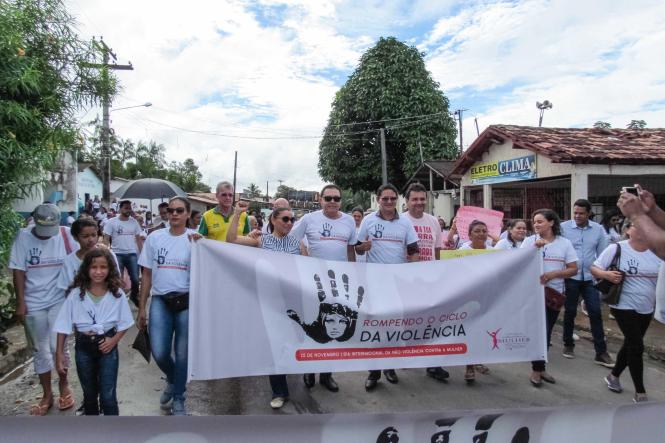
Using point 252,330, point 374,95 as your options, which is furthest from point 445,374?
point 374,95

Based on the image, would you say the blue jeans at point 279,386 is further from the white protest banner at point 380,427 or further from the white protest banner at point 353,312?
the white protest banner at point 380,427

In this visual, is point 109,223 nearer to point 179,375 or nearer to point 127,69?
point 179,375

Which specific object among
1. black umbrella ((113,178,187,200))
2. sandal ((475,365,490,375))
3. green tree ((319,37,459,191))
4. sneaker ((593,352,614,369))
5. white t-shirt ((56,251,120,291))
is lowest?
sandal ((475,365,490,375))

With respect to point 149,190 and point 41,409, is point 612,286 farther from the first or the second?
point 149,190

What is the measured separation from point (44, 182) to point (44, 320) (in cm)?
116

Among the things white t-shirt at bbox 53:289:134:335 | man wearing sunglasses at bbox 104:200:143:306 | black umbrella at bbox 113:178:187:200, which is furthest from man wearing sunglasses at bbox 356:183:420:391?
black umbrella at bbox 113:178:187:200

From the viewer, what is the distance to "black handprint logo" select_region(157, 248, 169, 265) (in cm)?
389

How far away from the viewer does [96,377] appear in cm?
340

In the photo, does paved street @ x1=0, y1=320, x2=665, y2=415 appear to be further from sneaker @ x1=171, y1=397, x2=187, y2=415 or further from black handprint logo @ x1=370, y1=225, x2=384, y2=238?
black handprint logo @ x1=370, y1=225, x2=384, y2=238

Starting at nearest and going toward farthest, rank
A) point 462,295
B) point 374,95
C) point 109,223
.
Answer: point 462,295 → point 109,223 → point 374,95

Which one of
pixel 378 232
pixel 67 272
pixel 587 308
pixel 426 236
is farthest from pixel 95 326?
pixel 587 308

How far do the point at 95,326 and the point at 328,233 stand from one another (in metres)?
2.24

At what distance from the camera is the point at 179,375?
3865 mm

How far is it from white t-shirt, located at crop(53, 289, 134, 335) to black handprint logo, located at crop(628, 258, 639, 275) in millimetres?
4199
